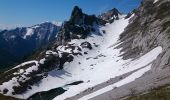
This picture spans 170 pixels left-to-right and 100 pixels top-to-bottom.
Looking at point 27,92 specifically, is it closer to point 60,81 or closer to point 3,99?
point 60,81

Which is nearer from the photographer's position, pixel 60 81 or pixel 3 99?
pixel 3 99

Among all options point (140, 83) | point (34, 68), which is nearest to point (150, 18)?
point (34, 68)

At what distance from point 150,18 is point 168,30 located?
73832 millimetres

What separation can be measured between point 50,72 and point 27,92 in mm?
26998

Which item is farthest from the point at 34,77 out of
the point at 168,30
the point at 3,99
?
the point at 3,99

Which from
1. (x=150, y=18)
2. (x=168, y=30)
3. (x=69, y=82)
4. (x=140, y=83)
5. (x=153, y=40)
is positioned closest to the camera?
(x=140, y=83)

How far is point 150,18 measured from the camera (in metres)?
189

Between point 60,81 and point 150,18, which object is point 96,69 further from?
point 150,18

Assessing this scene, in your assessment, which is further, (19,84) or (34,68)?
(34,68)

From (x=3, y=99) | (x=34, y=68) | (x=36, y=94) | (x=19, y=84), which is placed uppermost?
(x=34, y=68)

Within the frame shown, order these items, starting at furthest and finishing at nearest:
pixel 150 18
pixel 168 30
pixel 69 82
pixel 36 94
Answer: pixel 150 18, pixel 69 82, pixel 36 94, pixel 168 30

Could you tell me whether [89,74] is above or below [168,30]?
above

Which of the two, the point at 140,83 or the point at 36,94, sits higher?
the point at 36,94

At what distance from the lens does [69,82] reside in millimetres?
Result: 173750
